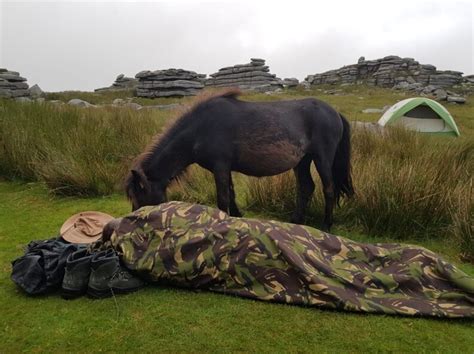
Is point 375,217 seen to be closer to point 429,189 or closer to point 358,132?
point 429,189

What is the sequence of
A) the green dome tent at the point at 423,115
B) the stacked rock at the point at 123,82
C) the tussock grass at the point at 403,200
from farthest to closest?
the stacked rock at the point at 123,82, the green dome tent at the point at 423,115, the tussock grass at the point at 403,200

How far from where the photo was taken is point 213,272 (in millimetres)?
3189

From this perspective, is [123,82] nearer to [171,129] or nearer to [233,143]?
[171,129]

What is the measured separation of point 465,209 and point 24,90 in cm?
2494

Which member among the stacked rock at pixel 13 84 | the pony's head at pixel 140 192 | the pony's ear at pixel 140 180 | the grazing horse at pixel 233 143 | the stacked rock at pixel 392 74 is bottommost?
the pony's head at pixel 140 192

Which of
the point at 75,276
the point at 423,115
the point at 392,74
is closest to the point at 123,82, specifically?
the point at 392,74

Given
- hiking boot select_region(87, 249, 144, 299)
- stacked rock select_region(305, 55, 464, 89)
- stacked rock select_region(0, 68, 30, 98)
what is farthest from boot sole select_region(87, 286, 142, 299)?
stacked rock select_region(305, 55, 464, 89)

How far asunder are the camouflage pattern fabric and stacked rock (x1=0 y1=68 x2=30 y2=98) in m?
22.8

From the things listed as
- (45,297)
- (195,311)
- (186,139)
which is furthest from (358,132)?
(45,297)

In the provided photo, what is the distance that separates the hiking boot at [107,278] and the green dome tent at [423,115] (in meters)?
12.2

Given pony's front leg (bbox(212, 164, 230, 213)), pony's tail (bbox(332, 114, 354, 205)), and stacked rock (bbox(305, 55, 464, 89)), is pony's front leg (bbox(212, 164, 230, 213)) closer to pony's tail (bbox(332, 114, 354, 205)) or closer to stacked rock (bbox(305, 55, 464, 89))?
pony's tail (bbox(332, 114, 354, 205))

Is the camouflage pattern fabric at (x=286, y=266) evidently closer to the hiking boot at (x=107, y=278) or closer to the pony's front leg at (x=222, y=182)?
the hiking boot at (x=107, y=278)

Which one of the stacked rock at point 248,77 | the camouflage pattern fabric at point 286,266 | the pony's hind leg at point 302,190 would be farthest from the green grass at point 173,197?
the stacked rock at point 248,77

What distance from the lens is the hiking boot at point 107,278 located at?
3158mm
